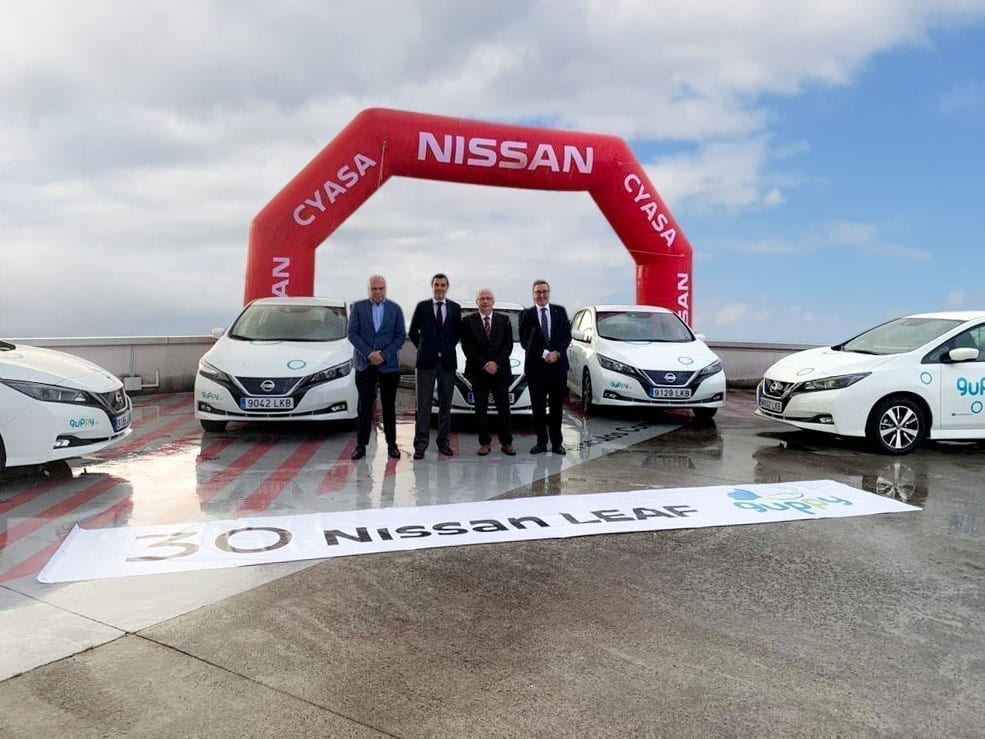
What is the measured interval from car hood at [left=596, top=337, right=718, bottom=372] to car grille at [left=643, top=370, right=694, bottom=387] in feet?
0.21

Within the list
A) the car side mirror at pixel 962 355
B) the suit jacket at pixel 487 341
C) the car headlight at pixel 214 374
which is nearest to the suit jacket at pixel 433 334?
the suit jacket at pixel 487 341

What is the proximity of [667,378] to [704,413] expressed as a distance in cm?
116

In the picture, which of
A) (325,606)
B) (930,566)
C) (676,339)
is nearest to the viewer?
(325,606)

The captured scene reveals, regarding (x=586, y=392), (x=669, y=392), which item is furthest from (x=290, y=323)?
(x=669, y=392)

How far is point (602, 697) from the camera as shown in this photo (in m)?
3.14

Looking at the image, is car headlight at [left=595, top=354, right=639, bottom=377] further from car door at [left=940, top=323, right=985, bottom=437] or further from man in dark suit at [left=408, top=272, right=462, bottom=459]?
car door at [left=940, top=323, right=985, bottom=437]

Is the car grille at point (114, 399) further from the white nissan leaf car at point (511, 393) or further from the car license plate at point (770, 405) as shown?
the car license plate at point (770, 405)

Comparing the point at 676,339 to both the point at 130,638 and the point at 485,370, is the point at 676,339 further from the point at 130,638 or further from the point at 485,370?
the point at 130,638

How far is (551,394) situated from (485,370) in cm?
77

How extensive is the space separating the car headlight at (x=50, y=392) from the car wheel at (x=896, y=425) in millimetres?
7871

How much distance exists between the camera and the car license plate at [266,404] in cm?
856

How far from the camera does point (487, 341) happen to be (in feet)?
26.7

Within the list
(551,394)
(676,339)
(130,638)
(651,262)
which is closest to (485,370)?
(551,394)

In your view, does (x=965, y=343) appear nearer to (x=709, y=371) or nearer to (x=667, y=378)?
(x=709, y=371)
